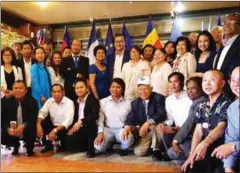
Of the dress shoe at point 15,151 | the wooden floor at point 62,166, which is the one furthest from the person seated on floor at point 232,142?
the dress shoe at point 15,151

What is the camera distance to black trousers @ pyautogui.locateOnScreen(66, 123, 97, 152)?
9.43ft

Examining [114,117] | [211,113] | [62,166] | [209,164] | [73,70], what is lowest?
[62,166]

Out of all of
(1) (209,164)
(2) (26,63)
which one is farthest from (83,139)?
(1) (209,164)

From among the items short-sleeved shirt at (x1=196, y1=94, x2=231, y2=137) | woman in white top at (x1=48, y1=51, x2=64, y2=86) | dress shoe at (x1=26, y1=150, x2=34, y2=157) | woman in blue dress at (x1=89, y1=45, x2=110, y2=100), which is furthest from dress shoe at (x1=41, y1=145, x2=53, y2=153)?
short-sleeved shirt at (x1=196, y1=94, x2=231, y2=137)

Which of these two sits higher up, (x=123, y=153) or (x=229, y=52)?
(x=229, y=52)

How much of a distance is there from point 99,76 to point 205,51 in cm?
127

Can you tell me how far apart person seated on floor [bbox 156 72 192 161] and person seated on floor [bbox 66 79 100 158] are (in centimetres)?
70

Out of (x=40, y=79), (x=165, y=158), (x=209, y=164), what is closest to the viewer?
(x=209, y=164)

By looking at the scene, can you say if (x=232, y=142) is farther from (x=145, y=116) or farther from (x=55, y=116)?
(x=55, y=116)

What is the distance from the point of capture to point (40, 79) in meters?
3.48

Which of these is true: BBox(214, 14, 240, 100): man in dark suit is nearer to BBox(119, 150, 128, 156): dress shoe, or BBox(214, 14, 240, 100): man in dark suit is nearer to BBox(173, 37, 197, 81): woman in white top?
BBox(173, 37, 197, 81): woman in white top

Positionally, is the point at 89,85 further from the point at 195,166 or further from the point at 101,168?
the point at 195,166

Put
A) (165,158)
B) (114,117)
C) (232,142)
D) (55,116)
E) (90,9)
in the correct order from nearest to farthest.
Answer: (232,142)
(165,158)
(114,117)
(55,116)
(90,9)

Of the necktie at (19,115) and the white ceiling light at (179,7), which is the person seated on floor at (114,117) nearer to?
the necktie at (19,115)
